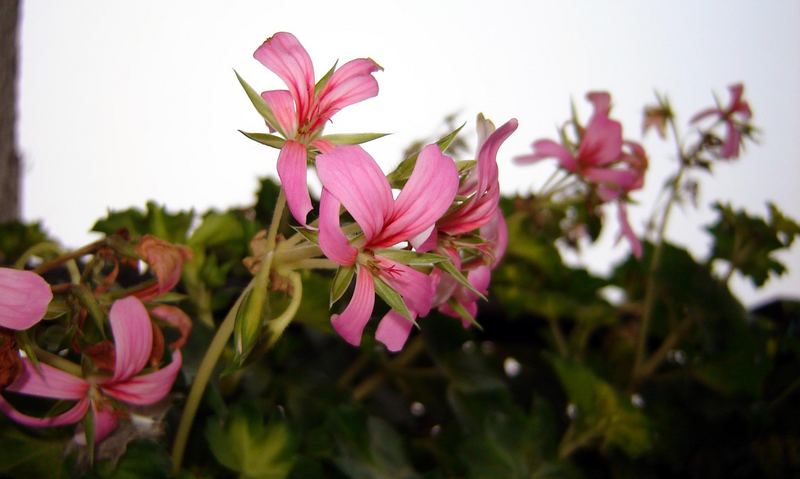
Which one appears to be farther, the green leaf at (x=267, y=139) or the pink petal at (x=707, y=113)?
the pink petal at (x=707, y=113)

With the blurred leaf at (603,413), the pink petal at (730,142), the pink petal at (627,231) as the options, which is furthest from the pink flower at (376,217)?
the pink petal at (730,142)

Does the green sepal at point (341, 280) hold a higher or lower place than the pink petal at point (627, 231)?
lower

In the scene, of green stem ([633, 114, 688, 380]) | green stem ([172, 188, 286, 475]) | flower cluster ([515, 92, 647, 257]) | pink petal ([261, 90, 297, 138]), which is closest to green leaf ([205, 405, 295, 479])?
green stem ([172, 188, 286, 475])

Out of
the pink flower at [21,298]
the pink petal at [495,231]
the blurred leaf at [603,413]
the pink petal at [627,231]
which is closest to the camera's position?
the pink flower at [21,298]

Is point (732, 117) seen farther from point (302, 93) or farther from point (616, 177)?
point (302, 93)

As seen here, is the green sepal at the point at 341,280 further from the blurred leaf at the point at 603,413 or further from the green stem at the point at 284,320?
the blurred leaf at the point at 603,413

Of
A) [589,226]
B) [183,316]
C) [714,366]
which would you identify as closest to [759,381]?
[714,366]

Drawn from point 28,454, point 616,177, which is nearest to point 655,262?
point 616,177
